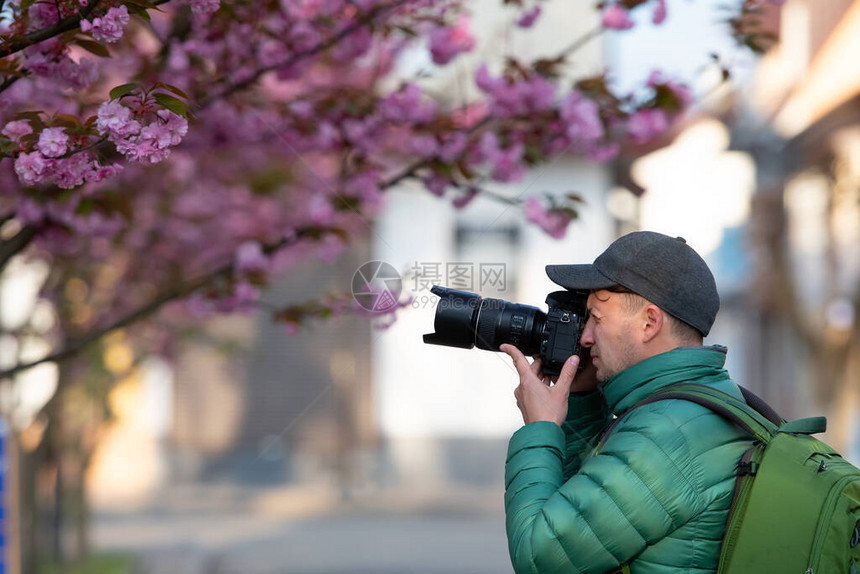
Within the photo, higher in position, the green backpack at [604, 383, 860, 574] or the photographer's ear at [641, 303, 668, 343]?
the photographer's ear at [641, 303, 668, 343]

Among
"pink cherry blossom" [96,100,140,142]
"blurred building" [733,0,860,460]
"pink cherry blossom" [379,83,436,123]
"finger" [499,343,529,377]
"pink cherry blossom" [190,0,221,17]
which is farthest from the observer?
"blurred building" [733,0,860,460]

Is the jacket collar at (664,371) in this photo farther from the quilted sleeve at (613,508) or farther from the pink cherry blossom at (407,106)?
the pink cherry blossom at (407,106)

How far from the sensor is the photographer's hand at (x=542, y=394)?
1681 millimetres

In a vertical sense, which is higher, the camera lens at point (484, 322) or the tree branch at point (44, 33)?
the tree branch at point (44, 33)

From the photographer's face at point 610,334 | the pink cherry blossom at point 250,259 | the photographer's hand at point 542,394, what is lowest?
the photographer's hand at point 542,394

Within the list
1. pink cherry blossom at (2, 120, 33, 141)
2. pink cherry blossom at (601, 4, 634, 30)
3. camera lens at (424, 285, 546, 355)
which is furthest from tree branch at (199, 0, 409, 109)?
camera lens at (424, 285, 546, 355)

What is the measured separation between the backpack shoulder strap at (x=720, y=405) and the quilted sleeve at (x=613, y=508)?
0.21 feet

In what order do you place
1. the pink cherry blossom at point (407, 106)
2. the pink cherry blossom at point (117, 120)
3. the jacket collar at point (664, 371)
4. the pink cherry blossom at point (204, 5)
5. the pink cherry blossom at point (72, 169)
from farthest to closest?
the pink cherry blossom at point (407, 106) → the pink cherry blossom at point (204, 5) → the pink cherry blossom at point (72, 169) → the pink cherry blossom at point (117, 120) → the jacket collar at point (664, 371)

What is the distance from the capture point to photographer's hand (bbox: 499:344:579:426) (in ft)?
5.51

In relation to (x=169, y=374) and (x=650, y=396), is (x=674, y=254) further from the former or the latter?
(x=169, y=374)

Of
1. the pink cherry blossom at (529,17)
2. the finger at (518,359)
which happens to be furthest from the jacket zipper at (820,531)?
the pink cherry blossom at (529,17)

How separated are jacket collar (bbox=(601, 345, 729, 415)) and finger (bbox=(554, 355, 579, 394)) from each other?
9 centimetres

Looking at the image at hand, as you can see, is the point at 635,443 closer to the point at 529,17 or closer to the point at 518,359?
the point at 518,359

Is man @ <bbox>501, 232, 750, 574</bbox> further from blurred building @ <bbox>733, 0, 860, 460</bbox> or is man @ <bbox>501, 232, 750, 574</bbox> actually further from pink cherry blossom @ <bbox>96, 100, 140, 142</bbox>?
blurred building @ <bbox>733, 0, 860, 460</bbox>
